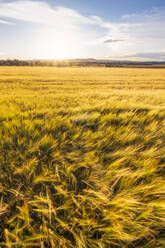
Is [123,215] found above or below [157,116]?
below

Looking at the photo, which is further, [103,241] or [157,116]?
[157,116]

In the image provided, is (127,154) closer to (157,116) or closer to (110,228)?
(110,228)

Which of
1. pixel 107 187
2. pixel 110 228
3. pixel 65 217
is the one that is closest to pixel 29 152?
pixel 65 217

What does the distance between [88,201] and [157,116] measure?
7.07ft

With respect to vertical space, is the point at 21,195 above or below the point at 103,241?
above

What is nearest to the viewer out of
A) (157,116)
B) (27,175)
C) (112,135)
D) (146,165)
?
(27,175)

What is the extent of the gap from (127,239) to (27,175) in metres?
0.85

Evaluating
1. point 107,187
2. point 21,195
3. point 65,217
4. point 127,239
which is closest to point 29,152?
point 21,195

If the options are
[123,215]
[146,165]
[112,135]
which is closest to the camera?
[123,215]

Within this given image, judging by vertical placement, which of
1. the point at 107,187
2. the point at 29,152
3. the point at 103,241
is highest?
the point at 29,152

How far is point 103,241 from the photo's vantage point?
31.2 inches

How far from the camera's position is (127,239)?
30.4 inches

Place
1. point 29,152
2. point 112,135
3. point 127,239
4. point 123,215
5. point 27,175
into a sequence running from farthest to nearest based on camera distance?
point 112,135, point 29,152, point 27,175, point 123,215, point 127,239

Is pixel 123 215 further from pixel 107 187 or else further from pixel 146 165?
pixel 146 165
